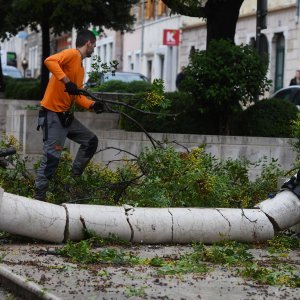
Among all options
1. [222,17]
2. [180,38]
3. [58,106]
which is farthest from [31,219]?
[180,38]

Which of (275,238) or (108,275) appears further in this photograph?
(275,238)

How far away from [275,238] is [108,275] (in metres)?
2.67

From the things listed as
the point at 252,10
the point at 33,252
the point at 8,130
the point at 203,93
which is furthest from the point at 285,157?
the point at 252,10

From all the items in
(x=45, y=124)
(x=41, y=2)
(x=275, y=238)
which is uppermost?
(x=41, y=2)

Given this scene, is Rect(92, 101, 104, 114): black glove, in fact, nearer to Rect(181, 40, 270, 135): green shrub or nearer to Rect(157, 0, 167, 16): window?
Rect(181, 40, 270, 135): green shrub

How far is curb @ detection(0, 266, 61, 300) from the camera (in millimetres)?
7566

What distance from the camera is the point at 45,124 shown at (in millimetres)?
11984

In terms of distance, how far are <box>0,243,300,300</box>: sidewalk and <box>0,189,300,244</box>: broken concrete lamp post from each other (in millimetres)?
476

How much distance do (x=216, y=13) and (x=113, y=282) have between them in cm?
1086

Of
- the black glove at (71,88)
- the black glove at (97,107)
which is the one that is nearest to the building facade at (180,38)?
the black glove at (97,107)

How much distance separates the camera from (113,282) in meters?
Answer: 8.20

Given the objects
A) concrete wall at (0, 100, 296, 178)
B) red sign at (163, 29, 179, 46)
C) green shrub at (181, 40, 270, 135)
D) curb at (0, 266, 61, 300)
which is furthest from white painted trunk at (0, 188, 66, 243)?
red sign at (163, 29, 179, 46)

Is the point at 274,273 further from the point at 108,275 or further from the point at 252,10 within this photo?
the point at 252,10

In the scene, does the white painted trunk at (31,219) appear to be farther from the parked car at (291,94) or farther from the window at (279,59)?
the window at (279,59)
